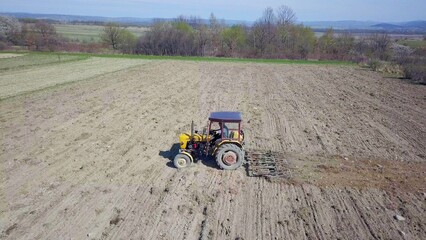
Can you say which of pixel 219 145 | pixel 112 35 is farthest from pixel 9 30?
pixel 219 145

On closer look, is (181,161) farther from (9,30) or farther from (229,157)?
(9,30)

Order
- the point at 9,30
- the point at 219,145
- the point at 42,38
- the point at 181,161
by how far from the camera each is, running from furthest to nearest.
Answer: the point at 9,30 < the point at 42,38 < the point at 181,161 < the point at 219,145

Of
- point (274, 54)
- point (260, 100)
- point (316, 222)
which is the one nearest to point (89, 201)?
point (316, 222)

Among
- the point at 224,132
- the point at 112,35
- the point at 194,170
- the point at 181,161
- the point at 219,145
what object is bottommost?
the point at 194,170

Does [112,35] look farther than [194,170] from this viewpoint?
Yes

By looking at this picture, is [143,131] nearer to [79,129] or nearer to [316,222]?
[79,129]

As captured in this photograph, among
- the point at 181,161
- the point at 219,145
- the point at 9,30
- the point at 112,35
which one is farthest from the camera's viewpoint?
the point at 112,35

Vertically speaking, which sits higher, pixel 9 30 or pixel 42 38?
pixel 9 30
